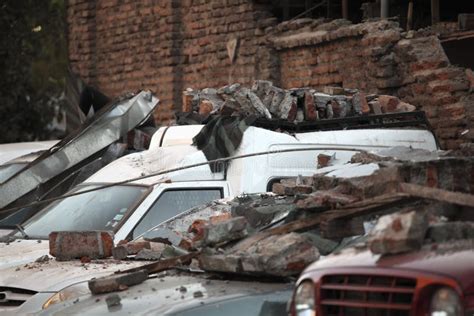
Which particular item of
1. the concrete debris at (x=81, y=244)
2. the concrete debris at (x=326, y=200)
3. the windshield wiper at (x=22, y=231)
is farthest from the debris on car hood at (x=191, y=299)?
the windshield wiper at (x=22, y=231)

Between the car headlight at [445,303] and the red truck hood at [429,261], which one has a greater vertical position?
the red truck hood at [429,261]

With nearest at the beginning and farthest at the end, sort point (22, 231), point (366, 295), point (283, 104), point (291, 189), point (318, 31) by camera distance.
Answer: point (366, 295) < point (291, 189) < point (22, 231) < point (283, 104) < point (318, 31)

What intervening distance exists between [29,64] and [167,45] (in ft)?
20.8

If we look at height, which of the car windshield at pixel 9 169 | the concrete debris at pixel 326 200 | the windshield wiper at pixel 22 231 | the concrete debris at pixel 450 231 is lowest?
the windshield wiper at pixel 22 231

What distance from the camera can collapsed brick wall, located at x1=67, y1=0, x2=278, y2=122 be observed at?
17.4 meters

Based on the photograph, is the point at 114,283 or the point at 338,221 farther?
the point at 114,283

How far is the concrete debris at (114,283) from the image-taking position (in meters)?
6.30

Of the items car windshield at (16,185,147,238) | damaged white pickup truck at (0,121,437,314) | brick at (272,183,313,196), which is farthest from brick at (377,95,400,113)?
brick at (272,183,313,196)

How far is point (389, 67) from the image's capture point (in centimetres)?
1449

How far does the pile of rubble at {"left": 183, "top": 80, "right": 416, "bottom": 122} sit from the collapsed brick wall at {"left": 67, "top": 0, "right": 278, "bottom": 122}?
5.50 metres

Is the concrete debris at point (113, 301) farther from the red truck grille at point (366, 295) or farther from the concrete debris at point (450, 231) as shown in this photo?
the concrete debris at point (450, 231)

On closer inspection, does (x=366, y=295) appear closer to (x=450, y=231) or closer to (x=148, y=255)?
(x=450, y=231)

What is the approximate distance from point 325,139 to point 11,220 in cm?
265

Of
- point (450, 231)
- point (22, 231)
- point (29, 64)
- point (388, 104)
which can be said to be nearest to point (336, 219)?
point (450, 231)
